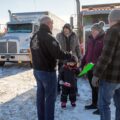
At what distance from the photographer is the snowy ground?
241 inches

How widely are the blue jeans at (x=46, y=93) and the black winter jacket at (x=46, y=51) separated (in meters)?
0.11

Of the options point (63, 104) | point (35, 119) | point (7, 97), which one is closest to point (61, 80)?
point (63, 104)

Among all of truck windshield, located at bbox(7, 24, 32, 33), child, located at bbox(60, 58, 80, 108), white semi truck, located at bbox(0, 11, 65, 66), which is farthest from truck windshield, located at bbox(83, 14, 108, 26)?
child, located at bbox(60, 58, 80, 108)

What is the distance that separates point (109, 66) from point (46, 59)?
1.03 meters

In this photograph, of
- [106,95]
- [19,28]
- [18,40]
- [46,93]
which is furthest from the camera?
[19,28]

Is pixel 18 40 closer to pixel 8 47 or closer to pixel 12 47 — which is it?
pixel 12 47

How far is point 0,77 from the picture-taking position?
11250mm

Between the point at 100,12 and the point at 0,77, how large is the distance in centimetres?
415

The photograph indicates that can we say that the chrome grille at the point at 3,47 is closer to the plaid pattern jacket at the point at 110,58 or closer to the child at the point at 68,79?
the child at the point at 68,79

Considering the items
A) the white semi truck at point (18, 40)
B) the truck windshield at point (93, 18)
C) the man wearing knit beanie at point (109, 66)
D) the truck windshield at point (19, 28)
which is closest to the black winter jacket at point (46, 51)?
the man wearing knit beanie at point (109, 66)

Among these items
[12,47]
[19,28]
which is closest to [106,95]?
[12,47]

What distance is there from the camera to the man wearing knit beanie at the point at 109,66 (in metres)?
4.16

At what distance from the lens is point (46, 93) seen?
496 cm

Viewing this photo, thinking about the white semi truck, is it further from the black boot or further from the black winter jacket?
the black winter jacket
